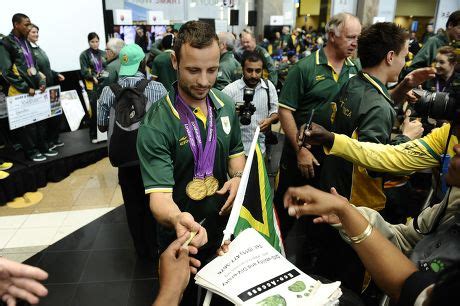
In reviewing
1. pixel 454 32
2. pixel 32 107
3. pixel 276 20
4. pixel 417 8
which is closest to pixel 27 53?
pixel 32 107

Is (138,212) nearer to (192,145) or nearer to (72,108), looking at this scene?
(192,145)

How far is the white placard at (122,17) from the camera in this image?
31.6ft

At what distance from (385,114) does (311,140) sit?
42 cm

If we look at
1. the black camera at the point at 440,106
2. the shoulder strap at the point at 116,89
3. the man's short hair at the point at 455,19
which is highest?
the man's short hair at the point at 455,19

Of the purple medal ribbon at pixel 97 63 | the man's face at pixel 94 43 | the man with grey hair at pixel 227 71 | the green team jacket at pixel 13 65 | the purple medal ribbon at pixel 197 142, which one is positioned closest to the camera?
the purple medal ribbon at pixel 197 142


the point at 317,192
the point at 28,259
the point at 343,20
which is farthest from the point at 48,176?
the point at 317,192

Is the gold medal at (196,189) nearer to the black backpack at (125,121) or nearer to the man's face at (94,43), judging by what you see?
the black backpack at (125,121)

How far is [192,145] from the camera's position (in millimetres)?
1612

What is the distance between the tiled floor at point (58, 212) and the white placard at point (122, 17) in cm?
581

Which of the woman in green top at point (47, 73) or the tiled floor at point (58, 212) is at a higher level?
the woman in green top at point (47, 73)

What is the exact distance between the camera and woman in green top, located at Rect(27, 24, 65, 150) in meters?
4.97

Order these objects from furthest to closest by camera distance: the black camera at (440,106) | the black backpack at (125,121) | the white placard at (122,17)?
1. the white placard at (122,17)
2. the black backpack at (125,121)
3. the black camera at (440,106)

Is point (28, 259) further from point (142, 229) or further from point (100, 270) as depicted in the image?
point (142, 229)

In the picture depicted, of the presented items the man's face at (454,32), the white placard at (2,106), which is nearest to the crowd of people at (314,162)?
the man's face at (454,32)
